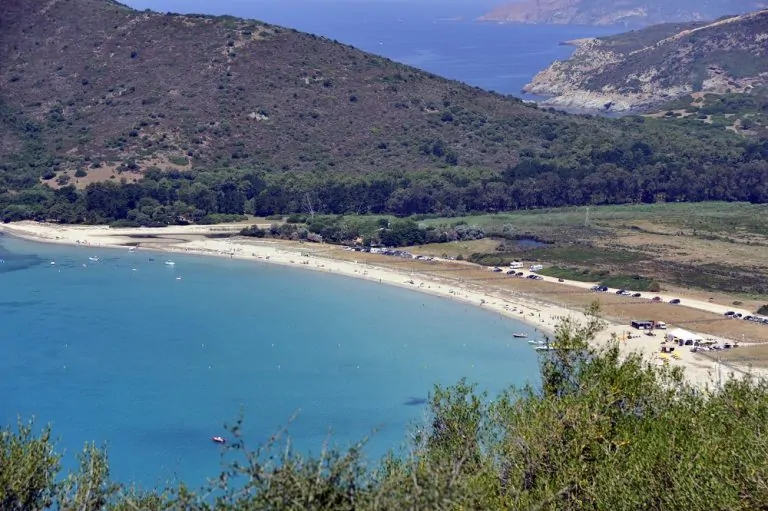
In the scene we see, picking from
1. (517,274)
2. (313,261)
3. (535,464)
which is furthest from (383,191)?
(535,464)

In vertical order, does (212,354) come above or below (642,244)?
below

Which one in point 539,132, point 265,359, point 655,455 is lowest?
point 265,359

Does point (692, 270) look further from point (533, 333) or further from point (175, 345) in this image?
point (175, 345)

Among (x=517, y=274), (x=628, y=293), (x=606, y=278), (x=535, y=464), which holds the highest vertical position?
(x=606, y=278)

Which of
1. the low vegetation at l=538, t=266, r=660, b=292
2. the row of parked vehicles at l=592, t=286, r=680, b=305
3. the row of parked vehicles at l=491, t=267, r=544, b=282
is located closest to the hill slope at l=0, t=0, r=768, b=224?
the row of parked vehicles at l=491, t=267, r=544, b=282

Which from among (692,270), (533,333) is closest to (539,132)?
(692,270)

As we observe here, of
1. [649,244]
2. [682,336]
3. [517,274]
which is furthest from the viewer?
[649,244]

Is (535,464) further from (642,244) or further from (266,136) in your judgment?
(266,136)

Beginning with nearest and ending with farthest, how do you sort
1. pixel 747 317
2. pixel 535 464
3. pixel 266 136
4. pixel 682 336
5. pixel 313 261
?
pixel 535 464 → pixel 682 336 → pixel 747 317 → pixel 313 261 → pixel 266 136
